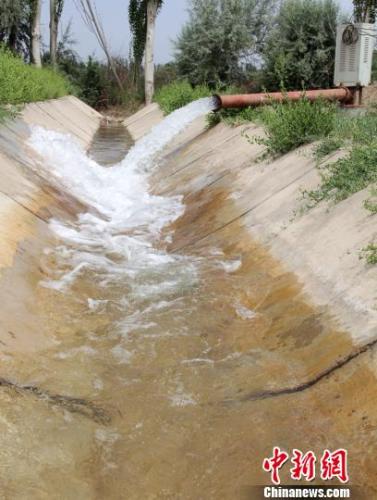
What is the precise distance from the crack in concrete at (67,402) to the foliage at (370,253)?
2.19m

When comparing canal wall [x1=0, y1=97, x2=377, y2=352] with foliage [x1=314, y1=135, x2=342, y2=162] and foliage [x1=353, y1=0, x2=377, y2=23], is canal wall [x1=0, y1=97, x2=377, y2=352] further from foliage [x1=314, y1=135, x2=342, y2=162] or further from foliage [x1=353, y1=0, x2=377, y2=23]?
foliage [x1=353, y1=0, x2=377, y2=23]

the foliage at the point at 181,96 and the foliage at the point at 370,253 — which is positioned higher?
the foliage at the point at 181,96

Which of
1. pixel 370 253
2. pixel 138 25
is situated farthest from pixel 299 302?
pixel 138 25

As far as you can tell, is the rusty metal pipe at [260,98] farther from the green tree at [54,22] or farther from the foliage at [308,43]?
the green tree at [54,22]

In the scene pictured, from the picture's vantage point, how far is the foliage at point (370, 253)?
435 cm

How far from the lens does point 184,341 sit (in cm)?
458

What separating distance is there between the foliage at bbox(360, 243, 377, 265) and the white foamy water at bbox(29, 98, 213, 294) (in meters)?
1.82

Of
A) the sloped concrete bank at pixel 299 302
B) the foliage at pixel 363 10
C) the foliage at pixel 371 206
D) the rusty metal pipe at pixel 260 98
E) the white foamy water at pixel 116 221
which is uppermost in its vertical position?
the foliage at pixel 363 10

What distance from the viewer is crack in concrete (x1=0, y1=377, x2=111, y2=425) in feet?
11.7

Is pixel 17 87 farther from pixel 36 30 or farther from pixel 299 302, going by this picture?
pixel 36 30

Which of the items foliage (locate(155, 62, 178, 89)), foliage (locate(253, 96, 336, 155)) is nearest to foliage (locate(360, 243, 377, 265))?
foliage (locate(253, 96, 336, 155))

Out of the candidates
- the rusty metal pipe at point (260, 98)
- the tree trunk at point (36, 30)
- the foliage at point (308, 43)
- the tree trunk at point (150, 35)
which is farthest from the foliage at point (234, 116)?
the tree trunk at point (36, 30)

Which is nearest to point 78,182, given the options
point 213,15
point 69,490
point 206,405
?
point 206,405

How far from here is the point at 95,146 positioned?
715 inches
